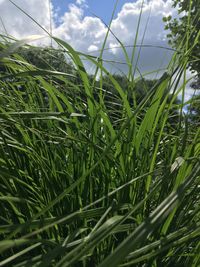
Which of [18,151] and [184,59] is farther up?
[184,59]

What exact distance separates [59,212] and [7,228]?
265mm

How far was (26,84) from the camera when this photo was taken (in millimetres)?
1163

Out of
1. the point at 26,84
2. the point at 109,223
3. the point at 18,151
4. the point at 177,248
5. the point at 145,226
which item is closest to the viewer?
the point at 145,226

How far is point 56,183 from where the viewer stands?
814 mm

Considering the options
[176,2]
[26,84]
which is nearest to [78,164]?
[26,84]

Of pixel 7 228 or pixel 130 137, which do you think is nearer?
pixel 7 228

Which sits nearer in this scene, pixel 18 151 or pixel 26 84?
pixel 18 151

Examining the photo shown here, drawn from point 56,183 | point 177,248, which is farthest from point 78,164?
point 177,248

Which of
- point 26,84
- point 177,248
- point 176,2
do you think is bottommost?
point 177,248

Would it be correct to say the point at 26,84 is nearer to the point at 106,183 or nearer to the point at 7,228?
the point at 106,183

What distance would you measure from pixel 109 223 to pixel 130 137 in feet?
1.09

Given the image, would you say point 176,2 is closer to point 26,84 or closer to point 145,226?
point 26,84

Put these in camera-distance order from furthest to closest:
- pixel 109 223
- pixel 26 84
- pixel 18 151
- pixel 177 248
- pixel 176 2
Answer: pixel 176 2 < pixel 26 84 < pixel 18 151 < pixel 177 248 < pixel 109 223

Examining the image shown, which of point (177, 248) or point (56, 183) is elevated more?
point (56, 183)
